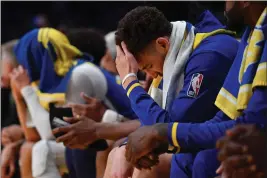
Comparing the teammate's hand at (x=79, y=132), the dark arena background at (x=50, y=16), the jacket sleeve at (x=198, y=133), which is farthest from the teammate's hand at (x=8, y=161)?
the jacket sleeve at (x=198, y=133)

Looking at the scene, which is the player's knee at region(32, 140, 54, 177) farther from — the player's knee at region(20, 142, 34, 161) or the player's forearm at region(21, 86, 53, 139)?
the player's knee at region(20, 142, 34, 161)

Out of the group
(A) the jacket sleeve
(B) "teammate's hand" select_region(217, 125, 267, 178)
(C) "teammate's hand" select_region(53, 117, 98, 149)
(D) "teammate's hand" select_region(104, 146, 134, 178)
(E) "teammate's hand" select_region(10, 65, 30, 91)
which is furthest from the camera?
(E) "teammate's hand" select_region(10, 65, 30, 91)

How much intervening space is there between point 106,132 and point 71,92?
1.20 feet

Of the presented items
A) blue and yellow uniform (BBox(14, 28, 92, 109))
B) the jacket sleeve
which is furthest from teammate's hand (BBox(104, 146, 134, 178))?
blue and yellow uniform (BBox(14, 28, 92, 109))

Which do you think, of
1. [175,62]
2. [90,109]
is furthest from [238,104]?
[90,109]

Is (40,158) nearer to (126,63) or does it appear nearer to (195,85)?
(126,63)

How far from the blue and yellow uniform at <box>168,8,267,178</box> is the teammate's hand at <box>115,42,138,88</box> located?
0.31 meters

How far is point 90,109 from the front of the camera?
2477 mm

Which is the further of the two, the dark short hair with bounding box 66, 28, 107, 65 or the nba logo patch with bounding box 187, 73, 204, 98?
the dark short hair with bounding box 66, 28, 107, 65

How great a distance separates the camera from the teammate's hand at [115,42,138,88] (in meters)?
1.70

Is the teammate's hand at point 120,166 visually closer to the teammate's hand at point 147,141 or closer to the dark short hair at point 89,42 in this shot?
the teammate's hand at point 147,141

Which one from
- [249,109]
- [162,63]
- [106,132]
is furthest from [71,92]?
[249,109]

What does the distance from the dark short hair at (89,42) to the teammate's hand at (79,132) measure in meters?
0.64

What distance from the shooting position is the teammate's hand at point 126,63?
1696mm
